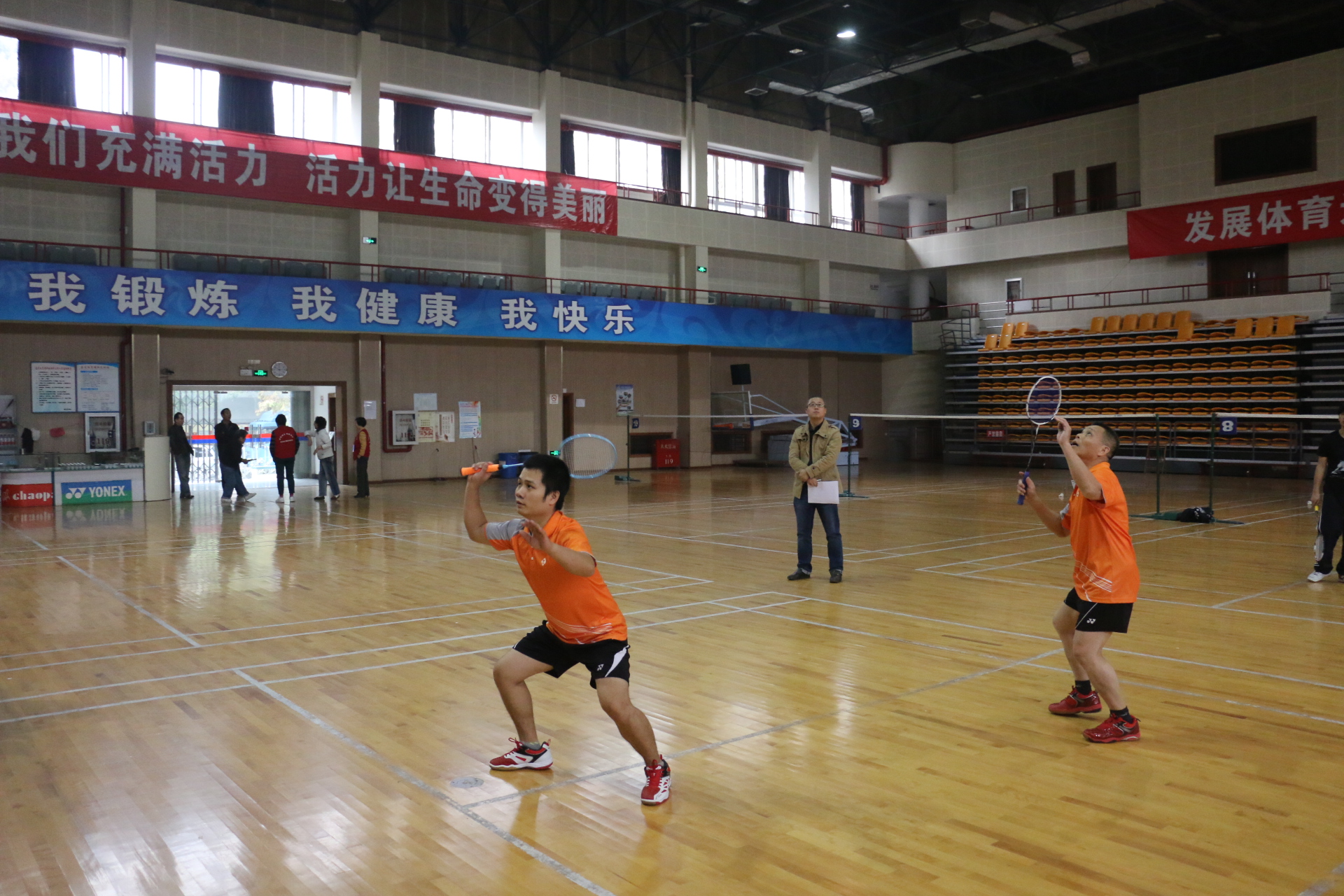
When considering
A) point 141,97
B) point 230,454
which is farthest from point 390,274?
point 230,454

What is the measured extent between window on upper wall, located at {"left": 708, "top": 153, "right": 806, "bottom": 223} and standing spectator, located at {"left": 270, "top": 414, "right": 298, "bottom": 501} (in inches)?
622

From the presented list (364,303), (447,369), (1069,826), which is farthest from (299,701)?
(447,369)

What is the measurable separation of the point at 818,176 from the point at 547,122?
10.4 m

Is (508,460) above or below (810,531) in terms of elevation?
above

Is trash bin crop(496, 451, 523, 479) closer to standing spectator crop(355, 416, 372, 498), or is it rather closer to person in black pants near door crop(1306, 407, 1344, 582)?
standing spectator crop(355, 416, 372, 498)

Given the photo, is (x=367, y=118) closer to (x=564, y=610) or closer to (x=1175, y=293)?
(x=564, y=610)

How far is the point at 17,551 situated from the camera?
1223 cm

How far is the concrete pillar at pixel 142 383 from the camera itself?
69.2 feet

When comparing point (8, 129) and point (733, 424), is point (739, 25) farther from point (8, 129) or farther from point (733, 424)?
point (8, 129)

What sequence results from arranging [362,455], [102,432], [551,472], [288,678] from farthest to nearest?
[102,432]
[362,455]
[288,678]
[551,472]

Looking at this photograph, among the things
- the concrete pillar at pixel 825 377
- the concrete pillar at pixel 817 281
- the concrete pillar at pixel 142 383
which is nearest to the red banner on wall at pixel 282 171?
the concrete pillar at pixel 142 383

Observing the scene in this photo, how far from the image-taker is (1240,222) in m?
26.7

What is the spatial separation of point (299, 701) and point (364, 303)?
60.9 ft

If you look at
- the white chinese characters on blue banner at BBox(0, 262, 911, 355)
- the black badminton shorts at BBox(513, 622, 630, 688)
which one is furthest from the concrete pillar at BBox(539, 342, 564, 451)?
the black badminton shorts at BBox(513, 622, 630, 688)
